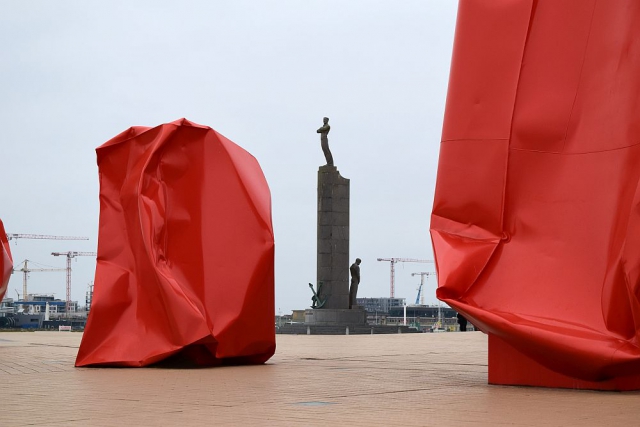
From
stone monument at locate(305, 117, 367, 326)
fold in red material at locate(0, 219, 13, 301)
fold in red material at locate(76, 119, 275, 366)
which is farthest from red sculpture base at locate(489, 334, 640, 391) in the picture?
stone monument at locate(305, 117, 367, 326)

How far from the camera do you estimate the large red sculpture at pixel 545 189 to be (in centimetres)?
814

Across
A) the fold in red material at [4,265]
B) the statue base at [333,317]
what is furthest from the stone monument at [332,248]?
the fold in red material at [4,265]

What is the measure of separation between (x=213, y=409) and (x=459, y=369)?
522 centimetres

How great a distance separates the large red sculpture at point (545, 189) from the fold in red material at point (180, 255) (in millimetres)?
3248

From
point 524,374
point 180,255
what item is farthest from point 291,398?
point 180,255

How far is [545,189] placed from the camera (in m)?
8.81

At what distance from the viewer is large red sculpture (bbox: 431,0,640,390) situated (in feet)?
26.7

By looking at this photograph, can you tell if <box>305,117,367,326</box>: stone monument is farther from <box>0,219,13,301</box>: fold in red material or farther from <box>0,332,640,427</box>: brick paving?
<box>0,332,640,427</box>: brick paving

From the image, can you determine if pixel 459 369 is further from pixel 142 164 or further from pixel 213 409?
pixel 213 409

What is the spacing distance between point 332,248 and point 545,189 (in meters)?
25.5

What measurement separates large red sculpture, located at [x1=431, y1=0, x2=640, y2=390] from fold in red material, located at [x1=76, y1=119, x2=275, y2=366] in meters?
3.25

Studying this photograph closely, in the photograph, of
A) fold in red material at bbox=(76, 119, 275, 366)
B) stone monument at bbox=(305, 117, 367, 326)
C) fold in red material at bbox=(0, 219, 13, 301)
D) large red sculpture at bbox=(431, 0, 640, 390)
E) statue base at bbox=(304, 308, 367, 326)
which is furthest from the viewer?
stone monument at bbox=(305, 117, 367, 326)

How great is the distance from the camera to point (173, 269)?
11.6 metres

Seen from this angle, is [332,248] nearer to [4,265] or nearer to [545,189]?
[4,265]
